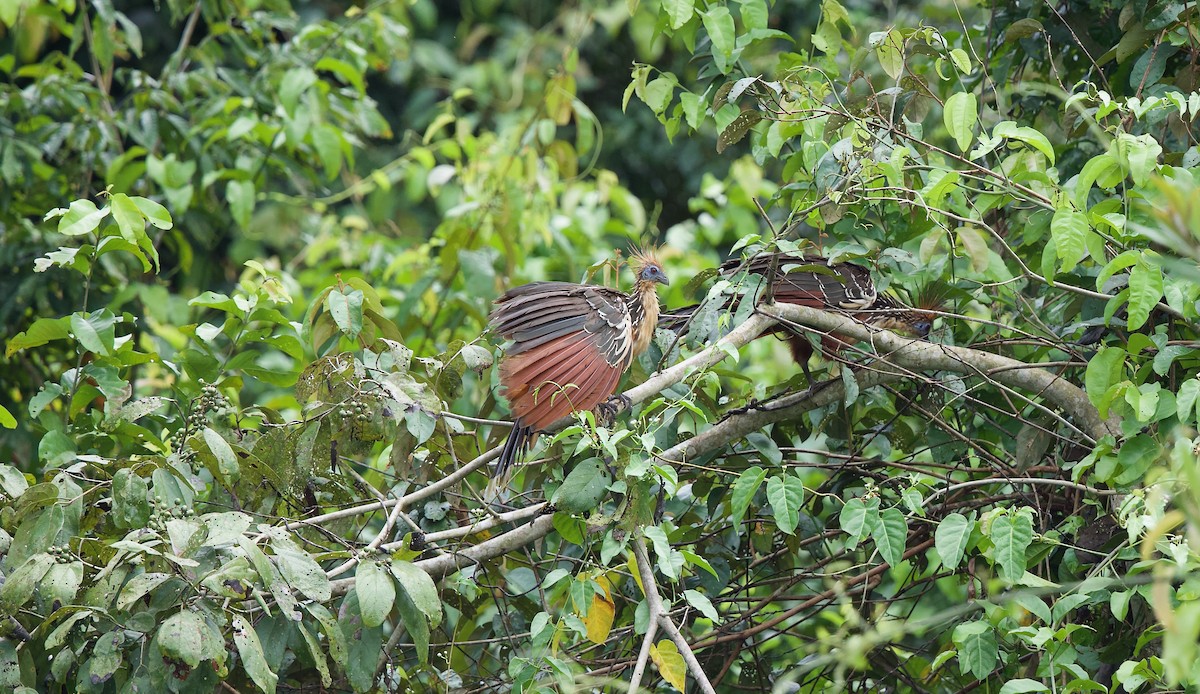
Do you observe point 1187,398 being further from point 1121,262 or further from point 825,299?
point 825,299

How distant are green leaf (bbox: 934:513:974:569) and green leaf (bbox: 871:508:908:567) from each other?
0.23 feet

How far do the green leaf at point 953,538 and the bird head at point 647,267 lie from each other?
1.34 m

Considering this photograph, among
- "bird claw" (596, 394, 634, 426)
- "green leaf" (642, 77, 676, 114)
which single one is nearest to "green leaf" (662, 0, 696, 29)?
"green leaf" (642, 77, 676, 114)

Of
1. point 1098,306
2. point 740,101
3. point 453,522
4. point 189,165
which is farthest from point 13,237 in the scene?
point 1098,306

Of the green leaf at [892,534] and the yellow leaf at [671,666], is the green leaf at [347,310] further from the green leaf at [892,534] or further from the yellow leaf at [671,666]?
the green leaf at [892,534]

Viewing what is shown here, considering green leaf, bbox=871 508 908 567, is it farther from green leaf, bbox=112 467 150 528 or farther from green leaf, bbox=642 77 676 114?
green leaf, bbox=112 467 150 528

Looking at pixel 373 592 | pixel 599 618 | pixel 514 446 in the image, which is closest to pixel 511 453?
pixel 514 446

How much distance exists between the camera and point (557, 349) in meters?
2.85

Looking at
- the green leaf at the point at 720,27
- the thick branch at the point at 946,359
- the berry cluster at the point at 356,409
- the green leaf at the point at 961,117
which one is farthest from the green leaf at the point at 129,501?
the green leaf at the point at 961,117

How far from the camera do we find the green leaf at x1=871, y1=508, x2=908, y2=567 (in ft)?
7.38

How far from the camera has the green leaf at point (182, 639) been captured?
6.32 feet

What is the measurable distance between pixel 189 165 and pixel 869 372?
2.84 meters

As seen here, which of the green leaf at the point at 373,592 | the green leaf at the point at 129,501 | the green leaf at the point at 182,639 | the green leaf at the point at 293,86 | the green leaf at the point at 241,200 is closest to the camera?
the green leaf at the point at 182,639

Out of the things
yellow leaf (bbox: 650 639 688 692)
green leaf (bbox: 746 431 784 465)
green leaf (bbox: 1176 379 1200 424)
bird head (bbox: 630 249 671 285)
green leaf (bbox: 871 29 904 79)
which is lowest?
yellow leaf (bbox: 650 639 688 692)
